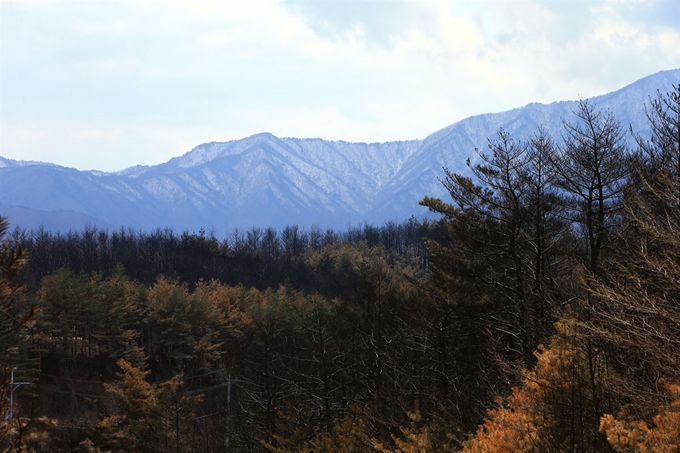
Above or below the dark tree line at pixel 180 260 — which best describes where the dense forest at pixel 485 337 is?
above

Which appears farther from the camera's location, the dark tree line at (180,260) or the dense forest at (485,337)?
the dark tree line at (180,260)

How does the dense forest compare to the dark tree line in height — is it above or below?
above

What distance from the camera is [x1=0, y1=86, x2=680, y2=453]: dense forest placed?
9367mm

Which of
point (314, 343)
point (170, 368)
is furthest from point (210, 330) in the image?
point (314, 343)

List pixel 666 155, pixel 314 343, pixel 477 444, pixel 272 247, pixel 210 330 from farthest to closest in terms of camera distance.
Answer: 1. pixel 272 247
2. pixel 210 330
3. pixel 314 343
4. pixel 666 155
5. pixel 477 444

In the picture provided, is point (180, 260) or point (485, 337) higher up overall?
point (485, 337)

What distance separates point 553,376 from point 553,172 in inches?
343

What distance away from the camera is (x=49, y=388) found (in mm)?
49156

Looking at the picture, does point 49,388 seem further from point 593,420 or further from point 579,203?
point 593,420

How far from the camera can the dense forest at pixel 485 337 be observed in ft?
30.7

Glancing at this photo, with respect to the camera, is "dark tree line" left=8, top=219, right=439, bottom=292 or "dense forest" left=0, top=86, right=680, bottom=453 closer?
"dense forest" left=0, top=86, right=680, bottom=453

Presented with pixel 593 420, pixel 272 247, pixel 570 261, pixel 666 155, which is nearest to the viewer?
pixel 593 420

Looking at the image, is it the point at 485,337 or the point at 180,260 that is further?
the point at 180,260

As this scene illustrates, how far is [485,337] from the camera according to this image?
835 inches
